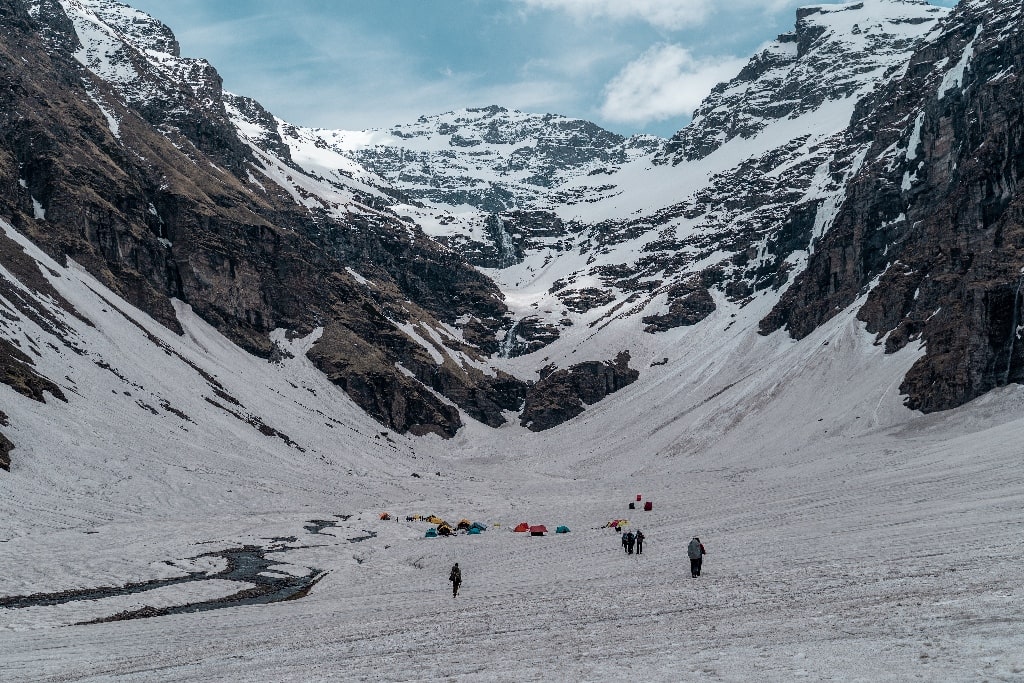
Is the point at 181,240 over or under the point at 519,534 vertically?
over

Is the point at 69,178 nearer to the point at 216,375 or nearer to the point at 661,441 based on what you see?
the point at 216,375

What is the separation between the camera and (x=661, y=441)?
127 metres

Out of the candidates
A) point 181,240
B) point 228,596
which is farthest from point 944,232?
point 181,240

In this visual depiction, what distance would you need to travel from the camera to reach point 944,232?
124250 mm

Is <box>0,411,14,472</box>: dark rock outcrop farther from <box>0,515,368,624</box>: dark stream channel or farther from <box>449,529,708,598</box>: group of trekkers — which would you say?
<box>449,529,708,598</box>: group of trekkers

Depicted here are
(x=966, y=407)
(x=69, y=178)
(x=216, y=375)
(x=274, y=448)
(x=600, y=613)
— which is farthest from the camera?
(x=69, y=178)

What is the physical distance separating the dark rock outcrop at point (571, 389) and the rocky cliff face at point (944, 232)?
3535cm

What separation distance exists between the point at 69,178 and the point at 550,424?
333ft

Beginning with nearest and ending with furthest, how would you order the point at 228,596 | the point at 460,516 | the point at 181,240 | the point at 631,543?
the point at 228,596
the point at 631,543
the point at 460,516
the point at 181,240

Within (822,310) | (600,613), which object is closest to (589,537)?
(600,613)

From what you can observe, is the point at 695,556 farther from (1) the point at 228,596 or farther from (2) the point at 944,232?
(2) the point at 944,232

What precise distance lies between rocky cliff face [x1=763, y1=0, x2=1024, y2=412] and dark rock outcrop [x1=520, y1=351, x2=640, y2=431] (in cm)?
3535

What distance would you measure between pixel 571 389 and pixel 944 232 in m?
85.3

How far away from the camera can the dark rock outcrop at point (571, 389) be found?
181625 mm
